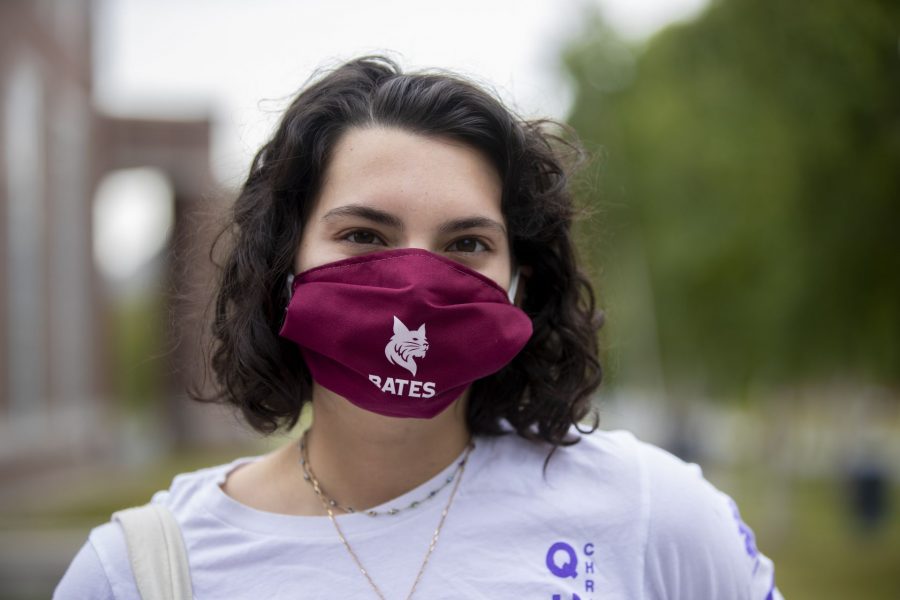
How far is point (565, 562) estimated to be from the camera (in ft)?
6.68

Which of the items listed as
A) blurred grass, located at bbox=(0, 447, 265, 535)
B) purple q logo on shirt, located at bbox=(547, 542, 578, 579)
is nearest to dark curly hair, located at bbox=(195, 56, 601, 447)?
purple q logo on shirt, located at bbox=(547, 542, 578, 579)

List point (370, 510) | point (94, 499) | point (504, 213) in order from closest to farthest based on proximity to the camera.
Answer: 1. point (370, 510)
2. point (504, 213)
3. point (94, 499)

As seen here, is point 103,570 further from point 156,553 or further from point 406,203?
point 406,203

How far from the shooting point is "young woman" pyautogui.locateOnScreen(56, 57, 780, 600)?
6.63ft

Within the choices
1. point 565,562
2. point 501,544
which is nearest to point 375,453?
point 501,544

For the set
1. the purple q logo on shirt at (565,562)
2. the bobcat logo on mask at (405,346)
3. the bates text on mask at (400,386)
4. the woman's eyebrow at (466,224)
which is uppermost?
the woman's eyebrow at (466,224)

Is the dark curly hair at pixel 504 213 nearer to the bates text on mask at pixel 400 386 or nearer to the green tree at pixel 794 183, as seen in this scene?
the bates text on mask at pixel 400 386

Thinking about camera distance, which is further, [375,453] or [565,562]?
[375,453]

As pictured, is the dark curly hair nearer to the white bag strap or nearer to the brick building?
the white bag strap

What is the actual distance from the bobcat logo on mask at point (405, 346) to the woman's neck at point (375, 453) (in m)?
0.16

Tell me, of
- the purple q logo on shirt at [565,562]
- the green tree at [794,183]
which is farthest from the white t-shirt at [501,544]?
the green tree at [794,183]

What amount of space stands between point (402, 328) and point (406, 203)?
0.26 m

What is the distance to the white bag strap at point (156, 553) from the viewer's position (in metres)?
1.99

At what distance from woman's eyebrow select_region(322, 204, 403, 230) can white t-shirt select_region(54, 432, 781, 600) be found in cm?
56
